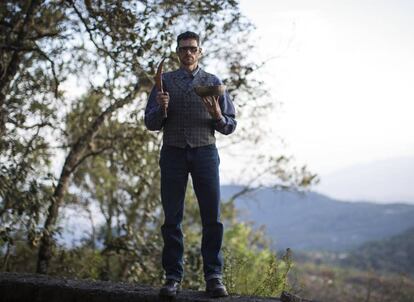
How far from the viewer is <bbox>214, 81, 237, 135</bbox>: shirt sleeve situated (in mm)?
3867

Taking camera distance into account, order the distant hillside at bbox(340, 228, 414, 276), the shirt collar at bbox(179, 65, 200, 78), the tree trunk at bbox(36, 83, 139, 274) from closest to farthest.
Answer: the shirt collar at bbox(179, 65, 200, 78) → the tree trunk at bbox(36, 83, 139, 274) → the distant hillside at bbox(340, 228, 414, 276)

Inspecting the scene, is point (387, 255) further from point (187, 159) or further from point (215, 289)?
point (187, 159)

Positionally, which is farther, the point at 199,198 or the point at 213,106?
the point at 199,198

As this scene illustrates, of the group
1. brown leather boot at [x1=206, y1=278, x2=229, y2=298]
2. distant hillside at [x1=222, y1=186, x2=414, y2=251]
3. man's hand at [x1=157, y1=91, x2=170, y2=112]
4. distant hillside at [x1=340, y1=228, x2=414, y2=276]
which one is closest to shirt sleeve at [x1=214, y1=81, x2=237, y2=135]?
man's hand at [x1=157, y1=91, x2=170, y2=112]

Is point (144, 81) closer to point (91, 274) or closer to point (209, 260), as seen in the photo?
point (91, 274)

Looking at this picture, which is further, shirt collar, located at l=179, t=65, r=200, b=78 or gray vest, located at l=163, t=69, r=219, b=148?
shirt collar, located at l=179, t=65, r=200, b=78

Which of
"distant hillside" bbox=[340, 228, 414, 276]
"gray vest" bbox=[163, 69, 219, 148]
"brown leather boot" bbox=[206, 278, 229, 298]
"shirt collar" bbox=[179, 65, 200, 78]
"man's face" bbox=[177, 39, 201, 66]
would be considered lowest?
"brown leather boot" bbox=[206, 278, 229, 298]

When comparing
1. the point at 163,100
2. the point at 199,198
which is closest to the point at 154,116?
the point at 163,100

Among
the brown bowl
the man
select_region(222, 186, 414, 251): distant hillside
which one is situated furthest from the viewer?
select_region(222, 186, 414, 251): distant hillside

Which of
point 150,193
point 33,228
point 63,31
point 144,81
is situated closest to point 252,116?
point 150,193

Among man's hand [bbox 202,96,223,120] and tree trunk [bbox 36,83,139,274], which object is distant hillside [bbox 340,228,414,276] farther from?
man's hand [bbox 202,96,223,120]

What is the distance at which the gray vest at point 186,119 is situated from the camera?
388cm

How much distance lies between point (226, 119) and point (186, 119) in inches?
12.2

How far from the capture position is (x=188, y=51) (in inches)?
154
